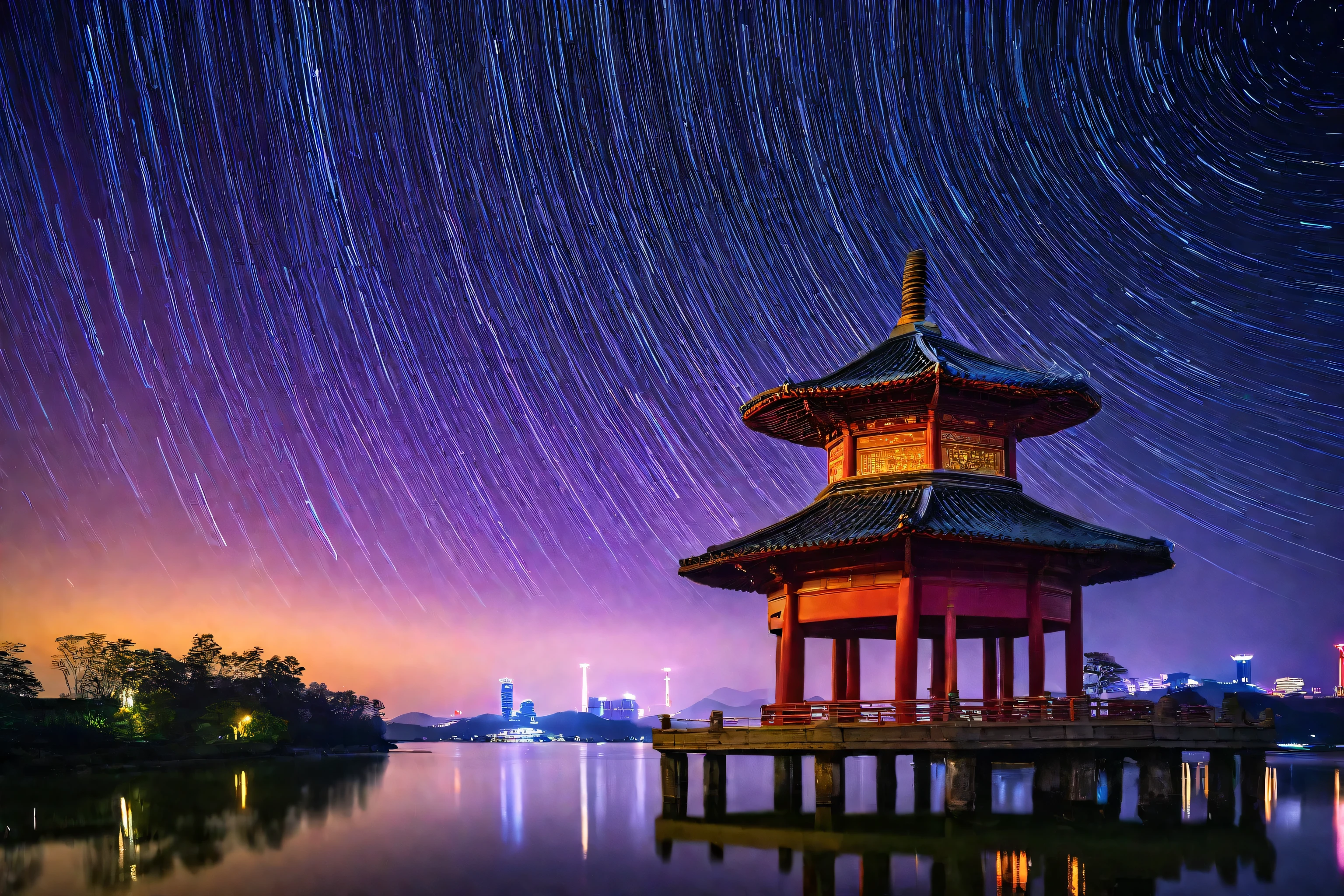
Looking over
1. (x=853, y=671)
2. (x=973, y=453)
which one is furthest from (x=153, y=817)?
(x=973, y=453)

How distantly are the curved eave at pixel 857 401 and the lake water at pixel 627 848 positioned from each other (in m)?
11.7

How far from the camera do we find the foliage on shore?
8081 cm

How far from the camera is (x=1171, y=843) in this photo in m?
25.9

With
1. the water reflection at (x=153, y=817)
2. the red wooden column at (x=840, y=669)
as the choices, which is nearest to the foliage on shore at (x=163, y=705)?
the water reflection at (x=153, y=817)

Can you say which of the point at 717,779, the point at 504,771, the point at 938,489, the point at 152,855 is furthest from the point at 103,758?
the point at 938,489

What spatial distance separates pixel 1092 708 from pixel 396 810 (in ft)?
107

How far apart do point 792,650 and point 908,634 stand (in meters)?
4.21

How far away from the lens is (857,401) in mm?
31812

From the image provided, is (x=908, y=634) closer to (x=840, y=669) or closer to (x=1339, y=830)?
(x=840, y=669)

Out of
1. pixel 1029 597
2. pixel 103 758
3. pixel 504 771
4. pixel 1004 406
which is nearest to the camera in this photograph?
pixel 1029 597

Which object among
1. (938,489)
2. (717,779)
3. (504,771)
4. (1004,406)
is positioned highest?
(1004,406)

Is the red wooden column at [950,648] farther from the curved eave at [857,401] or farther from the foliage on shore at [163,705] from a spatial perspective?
the foliage on shore at [163,705]

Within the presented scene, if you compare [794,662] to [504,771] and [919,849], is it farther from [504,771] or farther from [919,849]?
[504,771]

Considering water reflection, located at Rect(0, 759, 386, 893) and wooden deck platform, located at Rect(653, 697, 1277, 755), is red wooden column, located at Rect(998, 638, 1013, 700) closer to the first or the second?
wooden deck platform, located at Rect(653, 697, 1277, 755)
